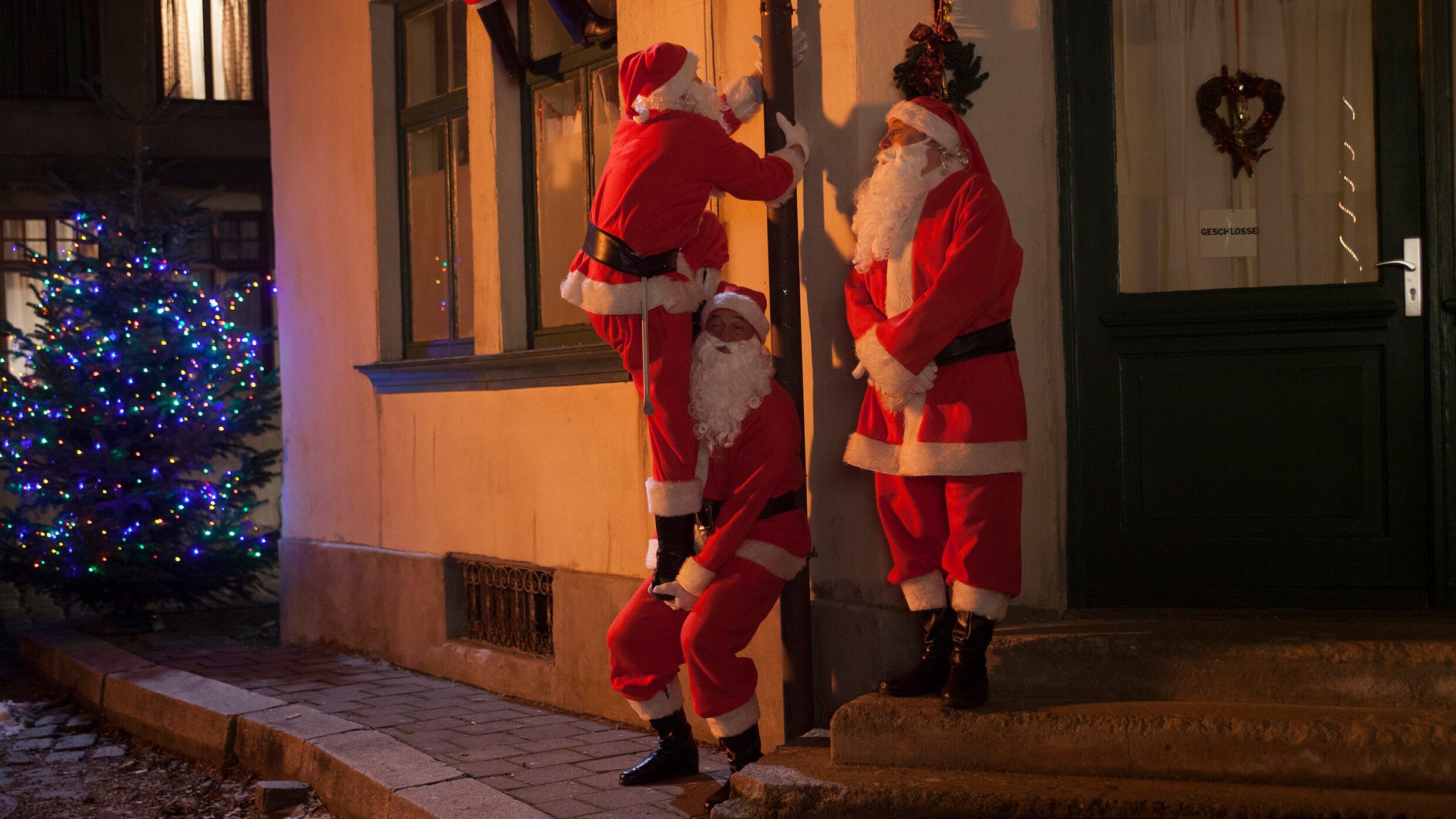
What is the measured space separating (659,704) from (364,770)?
4.08 ft

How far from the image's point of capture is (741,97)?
491cm

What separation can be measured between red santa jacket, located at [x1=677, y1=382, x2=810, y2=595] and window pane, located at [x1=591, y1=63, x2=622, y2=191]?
2.37m

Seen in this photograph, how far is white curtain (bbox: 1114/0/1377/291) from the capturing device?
4.71 meters

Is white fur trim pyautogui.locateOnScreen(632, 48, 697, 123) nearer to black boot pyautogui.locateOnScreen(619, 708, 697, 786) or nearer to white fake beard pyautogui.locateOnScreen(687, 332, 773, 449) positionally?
white fake beard pyautogui.locateOnScreen(687, 332, 773, 449)

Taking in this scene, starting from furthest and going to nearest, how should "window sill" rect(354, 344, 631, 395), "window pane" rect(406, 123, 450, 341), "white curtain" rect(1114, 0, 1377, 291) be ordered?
"window pane" rect(406, 123, 450, 341) → "window sill" rect(354, 344, 631, 395) → "white curtain" rect(1114, 0, 1377, 291)

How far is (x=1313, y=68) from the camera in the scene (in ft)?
15.6

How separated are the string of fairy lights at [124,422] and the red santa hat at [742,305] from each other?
5.94 metres

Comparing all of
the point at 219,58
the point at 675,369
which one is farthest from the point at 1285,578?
→ the point at 219,58

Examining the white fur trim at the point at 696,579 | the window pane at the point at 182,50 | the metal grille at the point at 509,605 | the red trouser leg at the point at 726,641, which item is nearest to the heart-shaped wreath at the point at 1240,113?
the red trouser leg at the point at 726,641

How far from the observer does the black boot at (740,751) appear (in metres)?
4.48

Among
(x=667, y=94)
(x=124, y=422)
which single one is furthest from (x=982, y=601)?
(x=124, y=422)

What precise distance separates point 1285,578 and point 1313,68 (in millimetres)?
1940

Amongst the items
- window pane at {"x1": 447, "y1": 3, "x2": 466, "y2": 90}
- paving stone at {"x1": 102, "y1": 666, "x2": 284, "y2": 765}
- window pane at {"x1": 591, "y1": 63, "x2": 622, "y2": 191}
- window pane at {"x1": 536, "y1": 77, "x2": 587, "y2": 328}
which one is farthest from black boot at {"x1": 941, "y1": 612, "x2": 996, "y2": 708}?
window pane at {"x1": 447, "y1": 3, "x2": 466, "y2": 90}

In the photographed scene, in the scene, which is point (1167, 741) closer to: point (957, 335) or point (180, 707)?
point (957, 335)
